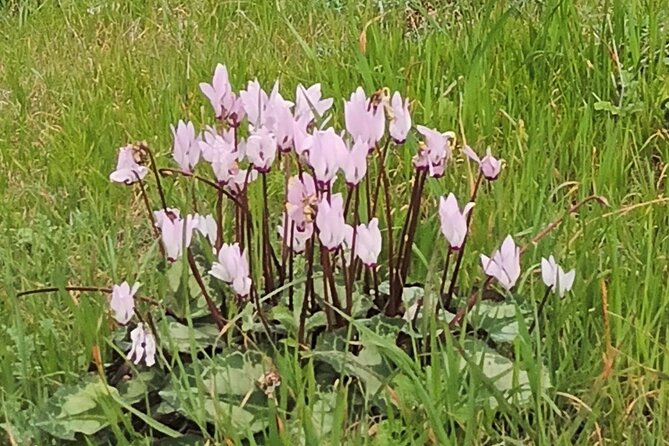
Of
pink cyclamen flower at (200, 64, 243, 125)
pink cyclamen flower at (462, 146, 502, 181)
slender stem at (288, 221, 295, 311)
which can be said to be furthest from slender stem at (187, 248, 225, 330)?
pink cyclamen flower at (462, 146, 502, 181)

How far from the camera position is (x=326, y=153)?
5.12ft

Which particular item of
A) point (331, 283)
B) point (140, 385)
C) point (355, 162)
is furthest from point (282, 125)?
point (140, 385)

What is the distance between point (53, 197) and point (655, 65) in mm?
1521

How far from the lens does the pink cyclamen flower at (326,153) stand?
1.56 metres

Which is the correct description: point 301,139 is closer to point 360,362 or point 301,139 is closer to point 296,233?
point 296,233

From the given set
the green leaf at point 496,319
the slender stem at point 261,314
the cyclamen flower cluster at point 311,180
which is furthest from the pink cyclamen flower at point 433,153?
the slender stem at point 261,314

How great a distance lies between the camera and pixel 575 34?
2.75 meters

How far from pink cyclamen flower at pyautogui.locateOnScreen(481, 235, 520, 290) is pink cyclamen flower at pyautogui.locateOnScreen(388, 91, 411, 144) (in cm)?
23

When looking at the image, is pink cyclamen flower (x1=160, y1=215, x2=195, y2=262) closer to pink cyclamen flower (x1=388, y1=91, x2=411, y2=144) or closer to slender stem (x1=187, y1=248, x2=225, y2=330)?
slender stem (x1=187, y1=248, x2=225, y2=330)

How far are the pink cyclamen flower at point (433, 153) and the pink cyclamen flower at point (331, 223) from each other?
18cm

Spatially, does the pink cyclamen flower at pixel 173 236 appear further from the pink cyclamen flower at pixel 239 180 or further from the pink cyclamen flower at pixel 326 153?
the pink cyclamen flower at pixel 326 153

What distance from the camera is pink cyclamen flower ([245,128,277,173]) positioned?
163 cm

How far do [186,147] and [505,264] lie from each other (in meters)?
0.55

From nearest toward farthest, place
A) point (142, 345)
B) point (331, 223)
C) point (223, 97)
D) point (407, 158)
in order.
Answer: point (331, 223) < point (142, 345) < point (223, 97) < point (407, 158)
